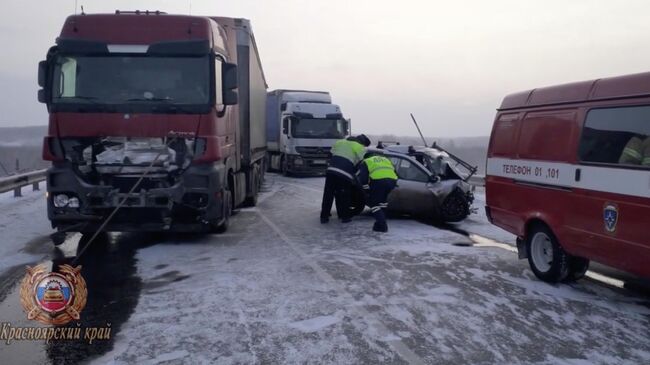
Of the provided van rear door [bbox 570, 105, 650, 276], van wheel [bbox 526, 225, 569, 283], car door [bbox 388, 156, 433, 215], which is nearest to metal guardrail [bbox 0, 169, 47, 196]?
car door [bbox 388, 156, 433, 215]

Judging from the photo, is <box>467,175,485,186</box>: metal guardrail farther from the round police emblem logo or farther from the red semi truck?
the round police emblem logo

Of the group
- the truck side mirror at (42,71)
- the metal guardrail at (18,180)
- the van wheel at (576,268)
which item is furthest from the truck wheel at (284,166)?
the van wheel at (576,268)

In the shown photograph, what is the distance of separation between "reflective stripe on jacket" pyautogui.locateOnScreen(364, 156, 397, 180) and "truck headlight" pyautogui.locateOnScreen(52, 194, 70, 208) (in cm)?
539

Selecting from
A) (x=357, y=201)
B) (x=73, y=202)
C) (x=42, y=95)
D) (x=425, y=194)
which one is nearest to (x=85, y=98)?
(x=42, y=95)

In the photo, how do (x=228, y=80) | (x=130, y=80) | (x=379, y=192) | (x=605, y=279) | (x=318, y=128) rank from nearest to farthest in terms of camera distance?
1. (x=605, y=279)
2. (x=130, y=80)
3. (x=228, y=80)
4. (x=379, y=192)
5. (x=318, y=128)

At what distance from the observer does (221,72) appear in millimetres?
8336

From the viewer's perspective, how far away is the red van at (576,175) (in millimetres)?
5203

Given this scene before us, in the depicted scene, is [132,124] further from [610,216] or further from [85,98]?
[610,216]

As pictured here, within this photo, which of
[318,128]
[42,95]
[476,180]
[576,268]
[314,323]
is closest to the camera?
[314,323]

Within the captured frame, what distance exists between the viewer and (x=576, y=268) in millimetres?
6461

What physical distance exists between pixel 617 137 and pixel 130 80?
253 inches

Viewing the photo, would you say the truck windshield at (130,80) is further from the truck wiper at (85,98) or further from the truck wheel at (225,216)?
the truck wheel at (225,216)

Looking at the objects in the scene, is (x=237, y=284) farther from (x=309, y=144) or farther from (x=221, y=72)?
(x=309, y=144)

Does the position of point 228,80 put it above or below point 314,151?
above
